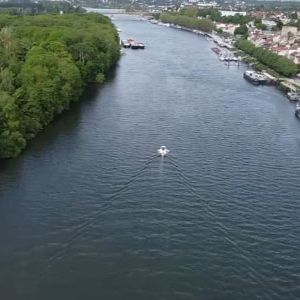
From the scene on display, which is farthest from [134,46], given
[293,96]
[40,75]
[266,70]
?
[40,75]

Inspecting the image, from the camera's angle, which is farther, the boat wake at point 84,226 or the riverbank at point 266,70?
the riverbank at point 266,70

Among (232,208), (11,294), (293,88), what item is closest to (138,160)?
(232,208)

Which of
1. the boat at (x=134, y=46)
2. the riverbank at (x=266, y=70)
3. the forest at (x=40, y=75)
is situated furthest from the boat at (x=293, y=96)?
the boat at (x=134, y=46)

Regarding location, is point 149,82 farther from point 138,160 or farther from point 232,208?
point 232,208

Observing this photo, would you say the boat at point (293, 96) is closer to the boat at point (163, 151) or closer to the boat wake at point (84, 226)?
the boat at point (163, 151)

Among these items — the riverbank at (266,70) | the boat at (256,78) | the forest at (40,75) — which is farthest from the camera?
the boat at (256,78)

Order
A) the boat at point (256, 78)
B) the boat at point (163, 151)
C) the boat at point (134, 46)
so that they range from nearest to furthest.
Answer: the boat at point (163, 151), the boat at point (256, 78), the boat at point (134, 46)

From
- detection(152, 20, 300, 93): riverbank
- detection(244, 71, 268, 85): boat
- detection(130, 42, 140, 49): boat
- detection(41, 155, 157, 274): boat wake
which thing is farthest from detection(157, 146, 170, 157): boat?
detection(130, 42, 140, 49): boat
